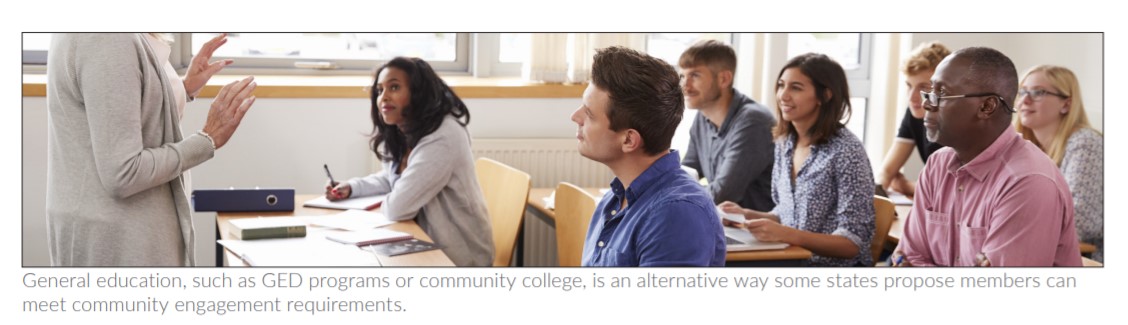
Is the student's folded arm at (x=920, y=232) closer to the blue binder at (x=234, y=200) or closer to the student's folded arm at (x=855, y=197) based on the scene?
the student's folded arm at (x=855, y=197)

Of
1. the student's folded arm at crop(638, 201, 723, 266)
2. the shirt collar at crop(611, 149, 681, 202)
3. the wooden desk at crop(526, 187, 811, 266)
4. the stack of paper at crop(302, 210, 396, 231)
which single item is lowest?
the wooden desk at crop(526, 187, 811, 266)

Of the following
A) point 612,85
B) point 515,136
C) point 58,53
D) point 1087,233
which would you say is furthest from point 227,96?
point 1087,233

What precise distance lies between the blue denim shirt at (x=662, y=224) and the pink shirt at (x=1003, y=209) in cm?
57

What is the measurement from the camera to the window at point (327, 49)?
4.60m

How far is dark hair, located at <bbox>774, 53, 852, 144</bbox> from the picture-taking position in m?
2.95

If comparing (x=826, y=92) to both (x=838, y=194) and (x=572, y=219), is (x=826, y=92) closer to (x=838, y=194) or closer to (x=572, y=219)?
(x=838, y=194)

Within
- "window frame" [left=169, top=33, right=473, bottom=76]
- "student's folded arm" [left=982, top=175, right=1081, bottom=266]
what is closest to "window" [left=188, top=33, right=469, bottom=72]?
"window frame" [left=169, top=33, right=473, bottom=76]

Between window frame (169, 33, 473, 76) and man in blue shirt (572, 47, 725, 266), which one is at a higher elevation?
window frame (169, 33, 473, 76)

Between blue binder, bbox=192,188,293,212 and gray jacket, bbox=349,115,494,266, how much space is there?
45 centimetres

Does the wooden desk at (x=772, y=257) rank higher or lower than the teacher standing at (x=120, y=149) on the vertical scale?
lower

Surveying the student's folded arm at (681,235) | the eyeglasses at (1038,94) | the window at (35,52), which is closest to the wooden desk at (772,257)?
the student's folded arm at (681,235)

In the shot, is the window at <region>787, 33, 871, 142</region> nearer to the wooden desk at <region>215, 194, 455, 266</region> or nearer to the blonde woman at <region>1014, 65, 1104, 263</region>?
the blonde woman at <region>1014, 65, 1104, 263</region>

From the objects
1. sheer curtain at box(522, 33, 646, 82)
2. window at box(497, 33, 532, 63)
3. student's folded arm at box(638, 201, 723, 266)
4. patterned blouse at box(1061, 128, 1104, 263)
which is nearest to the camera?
student's folded arm at box(638, 201, 723, 266)
